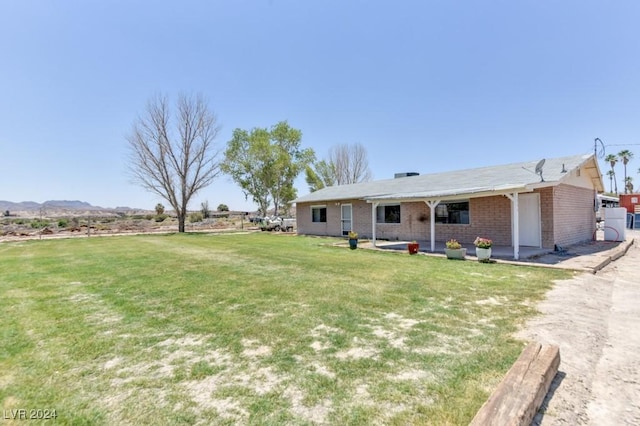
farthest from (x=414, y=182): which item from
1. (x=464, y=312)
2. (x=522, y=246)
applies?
(x=464, y=312)

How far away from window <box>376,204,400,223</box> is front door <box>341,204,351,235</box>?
2287 millimetres

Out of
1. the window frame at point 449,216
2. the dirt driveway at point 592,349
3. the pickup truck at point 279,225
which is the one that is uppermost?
the window frame at point 449,216

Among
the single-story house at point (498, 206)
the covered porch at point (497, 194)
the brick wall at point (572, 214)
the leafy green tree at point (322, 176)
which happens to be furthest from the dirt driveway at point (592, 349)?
the leafy green tree at point (322, 176)

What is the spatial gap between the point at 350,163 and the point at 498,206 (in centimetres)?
2845

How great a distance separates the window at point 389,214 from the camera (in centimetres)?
1543

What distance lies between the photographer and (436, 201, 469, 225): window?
12.5 m

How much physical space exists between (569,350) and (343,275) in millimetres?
4404

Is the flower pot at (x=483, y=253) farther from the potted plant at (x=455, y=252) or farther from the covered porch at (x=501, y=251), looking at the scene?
the covered porch at (x=501, y=251)

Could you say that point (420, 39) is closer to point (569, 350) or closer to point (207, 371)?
point (569, 350)

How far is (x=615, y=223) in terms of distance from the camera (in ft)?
41.5

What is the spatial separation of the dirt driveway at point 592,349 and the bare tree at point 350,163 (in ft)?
110

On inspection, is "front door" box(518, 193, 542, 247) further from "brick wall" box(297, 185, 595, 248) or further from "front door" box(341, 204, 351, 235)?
"front door" box(341, 204, 351, 235)
